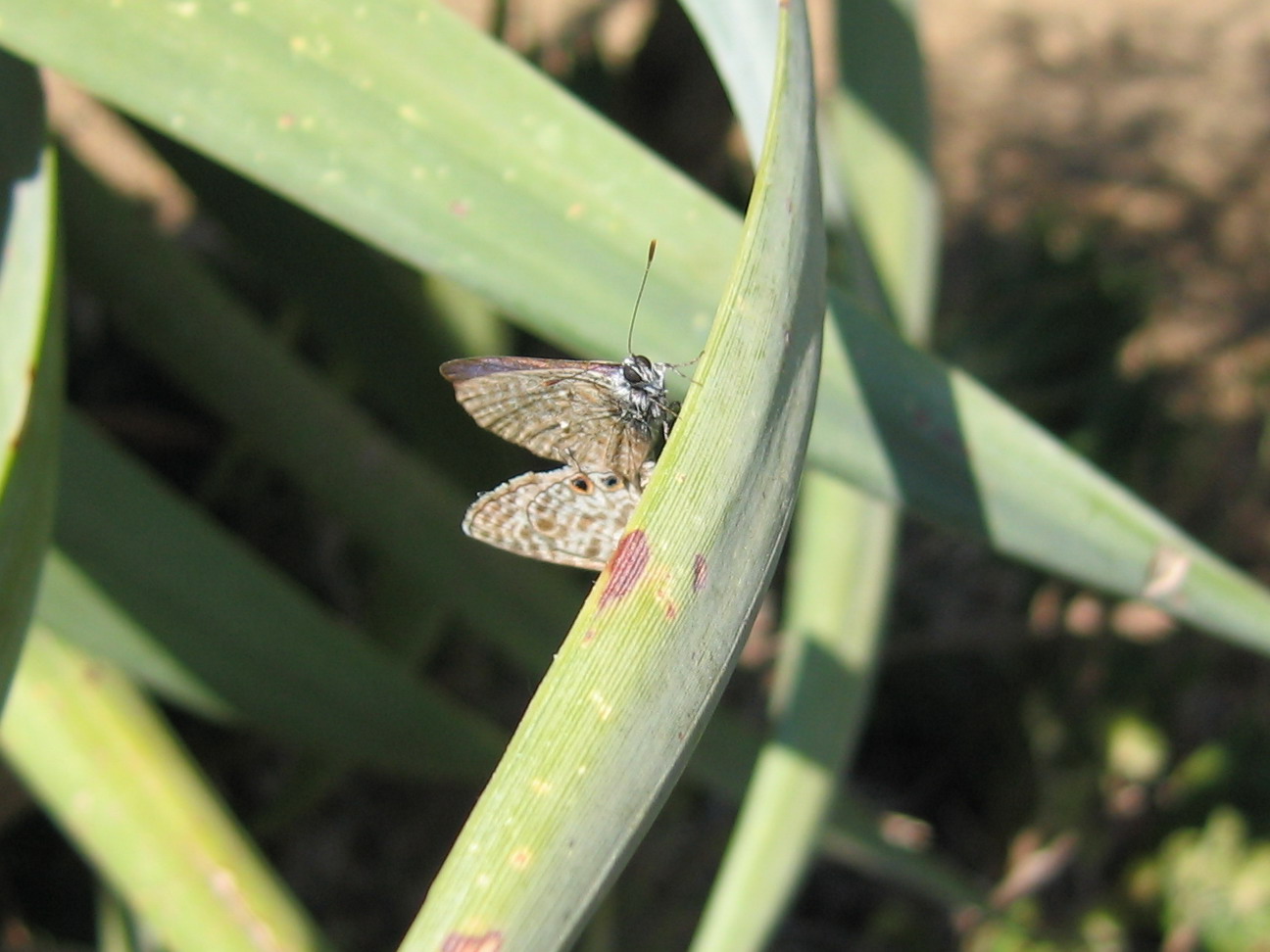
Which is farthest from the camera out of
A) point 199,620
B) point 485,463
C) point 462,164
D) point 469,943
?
point 485,463

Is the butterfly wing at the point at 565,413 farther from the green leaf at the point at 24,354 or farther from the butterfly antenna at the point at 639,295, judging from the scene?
the green leaf at the point at 24,354

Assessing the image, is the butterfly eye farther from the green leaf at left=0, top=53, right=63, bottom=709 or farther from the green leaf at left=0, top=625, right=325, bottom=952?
the green leaf at left=0, top=625, right=325, bottom=952

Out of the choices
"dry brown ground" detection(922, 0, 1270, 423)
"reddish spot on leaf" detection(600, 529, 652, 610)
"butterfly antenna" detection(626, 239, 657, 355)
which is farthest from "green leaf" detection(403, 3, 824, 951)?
"dry brown ground" detection(922, 0, 1270, 423)

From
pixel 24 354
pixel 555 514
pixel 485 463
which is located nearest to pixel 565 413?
pixel 555 514

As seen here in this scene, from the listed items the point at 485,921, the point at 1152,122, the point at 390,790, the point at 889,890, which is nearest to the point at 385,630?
the point at 390,790

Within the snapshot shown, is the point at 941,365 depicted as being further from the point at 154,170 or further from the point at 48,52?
the point at 154,170

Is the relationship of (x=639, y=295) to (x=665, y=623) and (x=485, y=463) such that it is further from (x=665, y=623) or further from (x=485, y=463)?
(x=485, y=463)
